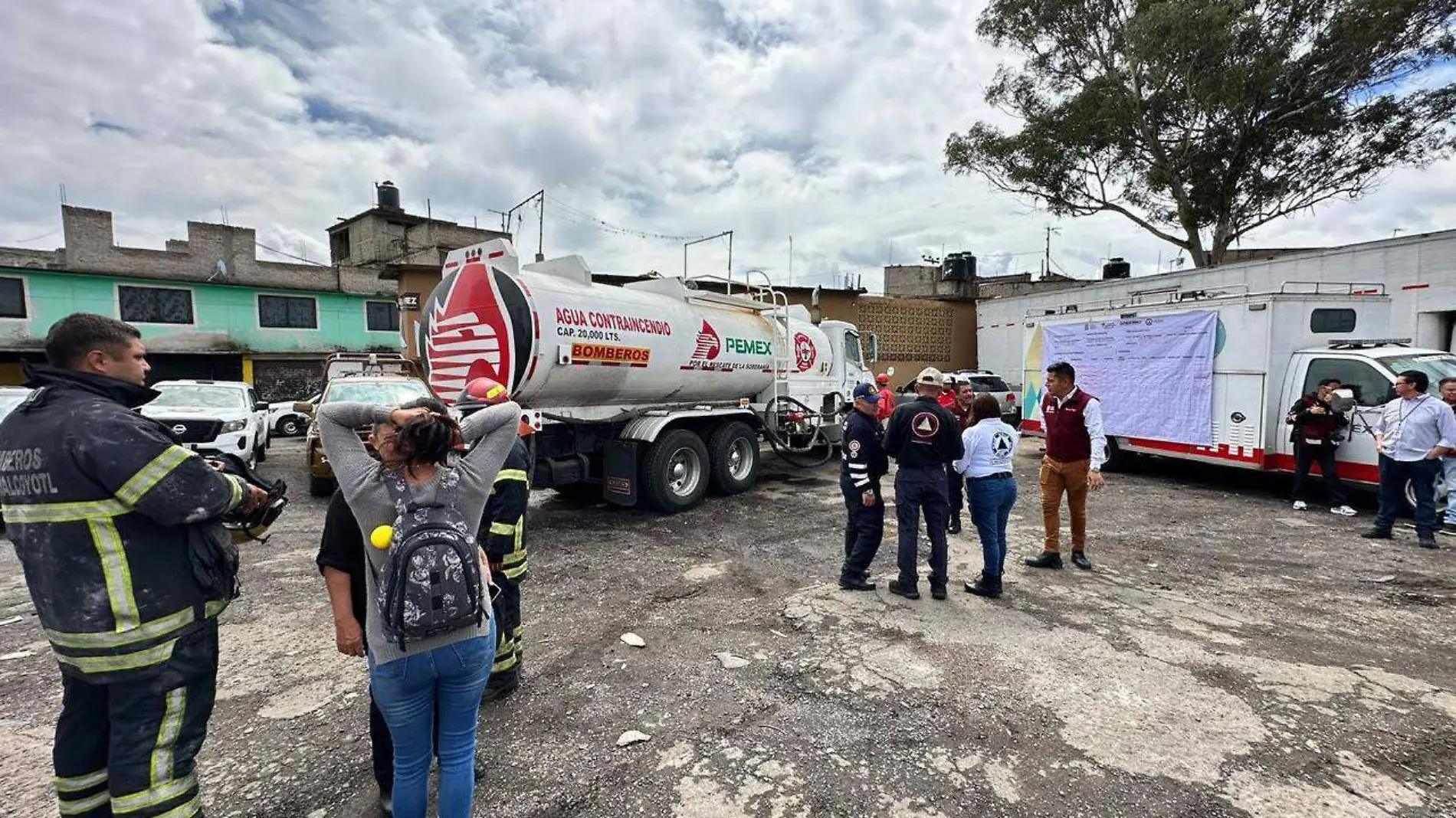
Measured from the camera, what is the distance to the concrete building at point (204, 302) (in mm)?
19969

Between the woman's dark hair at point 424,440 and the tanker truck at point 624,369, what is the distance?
401 centimetres

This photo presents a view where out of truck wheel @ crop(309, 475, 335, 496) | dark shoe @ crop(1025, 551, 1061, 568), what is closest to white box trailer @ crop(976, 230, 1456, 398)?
dark shoe @ crop(1025, 551, 1061, 568)

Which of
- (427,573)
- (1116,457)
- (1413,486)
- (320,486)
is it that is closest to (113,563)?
(427,573)

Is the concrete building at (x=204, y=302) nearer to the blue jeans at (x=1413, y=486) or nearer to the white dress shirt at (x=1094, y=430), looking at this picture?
the white dress shirt at (x=1094, y=430)

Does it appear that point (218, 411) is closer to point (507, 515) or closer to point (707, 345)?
point (707, 345)

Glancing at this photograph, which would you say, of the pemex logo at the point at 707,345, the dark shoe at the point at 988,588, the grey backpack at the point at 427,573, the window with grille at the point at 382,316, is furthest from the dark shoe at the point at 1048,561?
the window with grille at the point at 382,316

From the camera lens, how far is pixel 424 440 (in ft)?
6.10

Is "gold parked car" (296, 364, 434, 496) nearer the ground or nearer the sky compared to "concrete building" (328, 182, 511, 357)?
nearer the ground

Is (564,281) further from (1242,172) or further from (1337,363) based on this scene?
(1242,172)

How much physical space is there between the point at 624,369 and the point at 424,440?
17.3ft

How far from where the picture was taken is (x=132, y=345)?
2.05 m

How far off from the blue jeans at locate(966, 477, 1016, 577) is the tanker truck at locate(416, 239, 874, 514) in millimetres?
3576

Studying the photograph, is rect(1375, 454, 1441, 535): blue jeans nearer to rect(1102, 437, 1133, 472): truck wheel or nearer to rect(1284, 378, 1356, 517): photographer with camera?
rect(1284, 378, 1356, 517): photographer with camera

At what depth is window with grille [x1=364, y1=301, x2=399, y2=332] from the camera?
82.9ft
